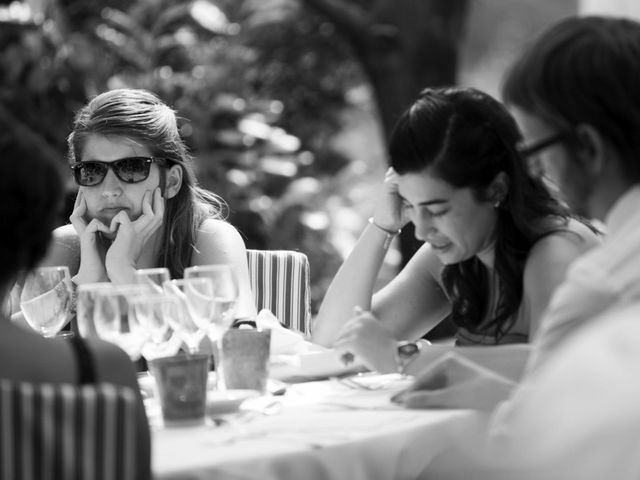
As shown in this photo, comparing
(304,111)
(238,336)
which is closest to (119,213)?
(238,336)

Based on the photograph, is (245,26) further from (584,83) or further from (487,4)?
(487,4)

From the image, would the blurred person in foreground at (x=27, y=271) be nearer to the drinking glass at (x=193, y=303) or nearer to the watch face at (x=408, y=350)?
the drinking glass at (x=193, y=303)

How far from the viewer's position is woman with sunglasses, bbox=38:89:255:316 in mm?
3311

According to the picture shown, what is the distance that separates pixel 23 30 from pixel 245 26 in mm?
1789

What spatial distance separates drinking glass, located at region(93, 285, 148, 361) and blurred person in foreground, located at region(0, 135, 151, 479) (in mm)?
415

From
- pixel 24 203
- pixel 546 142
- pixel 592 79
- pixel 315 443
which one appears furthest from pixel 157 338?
pixel 592 79

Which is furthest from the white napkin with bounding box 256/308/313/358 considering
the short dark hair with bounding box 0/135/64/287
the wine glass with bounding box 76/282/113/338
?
the short dark hair with bounding box 0/135/64/287

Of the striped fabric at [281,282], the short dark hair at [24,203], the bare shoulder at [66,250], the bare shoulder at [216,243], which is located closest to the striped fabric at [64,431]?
the short dark hair at [24,203]

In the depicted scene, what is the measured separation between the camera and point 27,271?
1.59 meters

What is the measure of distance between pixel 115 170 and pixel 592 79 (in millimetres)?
1980

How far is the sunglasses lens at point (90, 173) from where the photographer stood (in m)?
3.30

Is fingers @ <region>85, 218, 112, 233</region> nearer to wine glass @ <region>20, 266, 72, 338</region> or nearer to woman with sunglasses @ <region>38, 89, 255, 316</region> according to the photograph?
woman with sunglasses @ <region>38, 89, 255, 316</region>

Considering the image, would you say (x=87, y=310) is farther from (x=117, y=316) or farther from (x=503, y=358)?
(x=503, y=358)

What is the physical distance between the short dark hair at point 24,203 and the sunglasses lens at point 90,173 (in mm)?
1770
